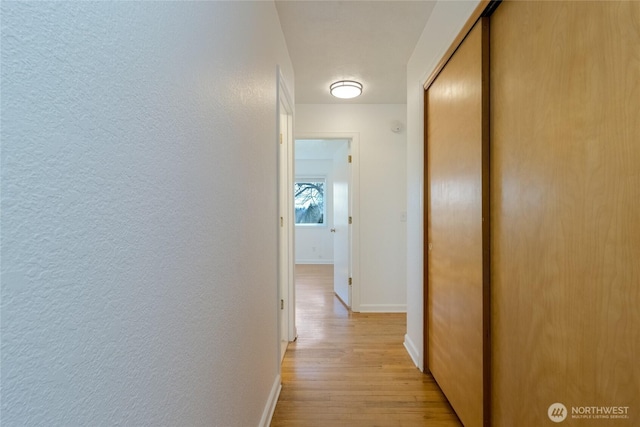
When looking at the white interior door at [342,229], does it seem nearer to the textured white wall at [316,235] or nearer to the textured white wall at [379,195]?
Result: the textured white wall at [379,195]

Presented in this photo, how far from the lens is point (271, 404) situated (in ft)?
5.30

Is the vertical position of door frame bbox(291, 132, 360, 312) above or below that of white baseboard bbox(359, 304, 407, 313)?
above

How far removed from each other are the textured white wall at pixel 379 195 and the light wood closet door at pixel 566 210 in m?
2.20

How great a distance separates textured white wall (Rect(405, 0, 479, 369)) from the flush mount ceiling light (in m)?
0.54

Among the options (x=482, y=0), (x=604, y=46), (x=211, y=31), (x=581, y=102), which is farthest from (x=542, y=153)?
(x=211, y=31)

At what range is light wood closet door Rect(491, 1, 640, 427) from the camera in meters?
0.70

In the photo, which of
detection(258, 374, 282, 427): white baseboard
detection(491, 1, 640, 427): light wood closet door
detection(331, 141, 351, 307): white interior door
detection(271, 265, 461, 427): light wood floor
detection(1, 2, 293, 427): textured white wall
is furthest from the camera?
detection(331, 141, 351, 307): white interior door

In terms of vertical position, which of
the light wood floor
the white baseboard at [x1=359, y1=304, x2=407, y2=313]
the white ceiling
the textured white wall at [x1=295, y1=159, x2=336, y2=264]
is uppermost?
the white ceiling

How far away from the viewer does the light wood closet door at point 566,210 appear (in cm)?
70

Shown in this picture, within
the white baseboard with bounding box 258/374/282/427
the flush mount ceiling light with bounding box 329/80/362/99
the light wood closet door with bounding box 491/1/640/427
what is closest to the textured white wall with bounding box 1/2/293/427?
the white baseboard with bounding box 258/374/282/427

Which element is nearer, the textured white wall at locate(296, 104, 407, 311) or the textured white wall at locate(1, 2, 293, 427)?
the textured white wall at locate(1, 2, 293, 427)

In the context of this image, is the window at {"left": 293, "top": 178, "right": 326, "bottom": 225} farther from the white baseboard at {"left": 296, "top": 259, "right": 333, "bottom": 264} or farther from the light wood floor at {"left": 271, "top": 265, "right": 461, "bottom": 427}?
the light wood floor at {"left": 271, "top": 265, "right": 461, "bottom": 427}

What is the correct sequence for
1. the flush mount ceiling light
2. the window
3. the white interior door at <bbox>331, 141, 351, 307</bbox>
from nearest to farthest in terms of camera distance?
the flush mount ceiling light → the white interior door at <bbox>331, 141, 351, 307</bbox> → the window

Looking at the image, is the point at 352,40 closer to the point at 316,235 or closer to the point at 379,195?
the point at 379,195
